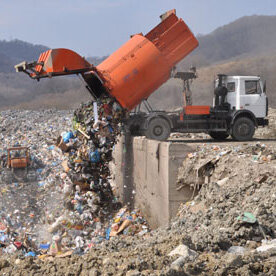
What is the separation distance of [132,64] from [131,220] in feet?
10.3

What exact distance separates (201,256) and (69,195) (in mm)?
6124

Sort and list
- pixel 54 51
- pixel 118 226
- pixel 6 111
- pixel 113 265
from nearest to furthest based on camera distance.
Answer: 1. pixel 113 265
2. pixel 118 226
3. pixel 54 51
4. pixel 6 111

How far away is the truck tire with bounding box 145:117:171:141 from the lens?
8961 millimetres

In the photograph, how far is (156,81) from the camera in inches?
338

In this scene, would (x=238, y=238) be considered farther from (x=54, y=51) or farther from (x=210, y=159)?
(x=54, y=51)

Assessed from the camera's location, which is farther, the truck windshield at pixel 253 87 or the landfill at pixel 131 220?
the truck windshield at pixel 253 87

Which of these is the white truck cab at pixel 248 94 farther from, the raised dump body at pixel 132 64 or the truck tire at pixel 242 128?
the raised dump body at pixel 132 64

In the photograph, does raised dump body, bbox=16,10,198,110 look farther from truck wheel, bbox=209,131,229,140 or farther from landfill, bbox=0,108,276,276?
truck wheel, bbox=209,131,229,140

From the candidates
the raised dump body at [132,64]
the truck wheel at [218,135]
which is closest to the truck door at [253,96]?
the truck wheel at [218,135]

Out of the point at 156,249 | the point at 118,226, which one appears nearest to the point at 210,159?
the point at 118,226

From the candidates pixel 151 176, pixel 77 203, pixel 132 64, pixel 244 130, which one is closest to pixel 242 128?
pixel 244 130

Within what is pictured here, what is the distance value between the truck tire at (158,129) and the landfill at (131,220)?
2.78 feet

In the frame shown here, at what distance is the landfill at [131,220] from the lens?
2808 millimetres

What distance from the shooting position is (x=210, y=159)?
5996 mm
